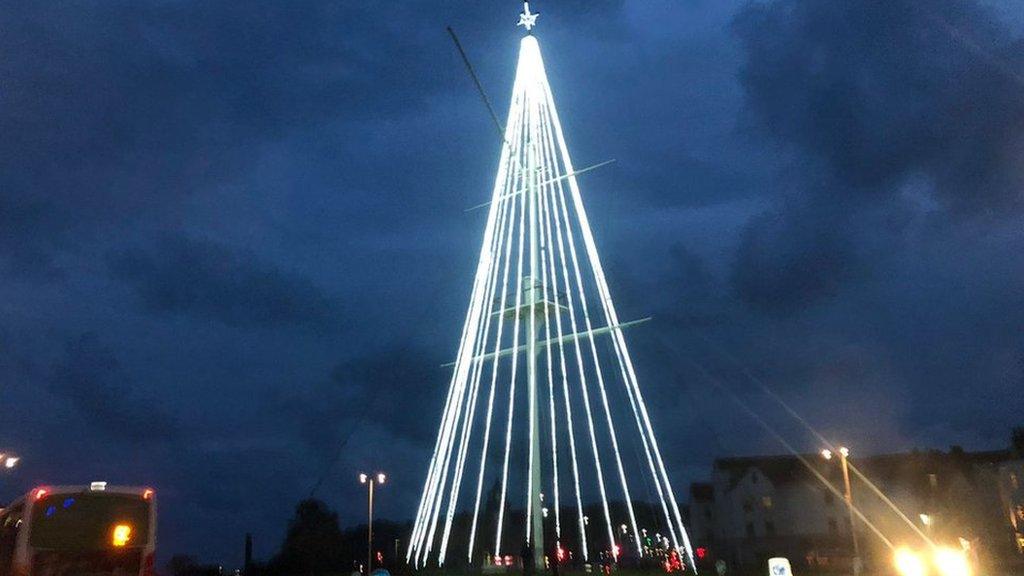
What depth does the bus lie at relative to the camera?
1484 centimetres

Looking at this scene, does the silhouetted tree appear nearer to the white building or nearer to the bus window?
the bus window

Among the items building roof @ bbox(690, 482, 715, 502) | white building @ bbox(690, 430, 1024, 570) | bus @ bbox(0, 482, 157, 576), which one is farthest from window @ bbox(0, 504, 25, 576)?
building roof @ bbox(690, 482, 715, 502)

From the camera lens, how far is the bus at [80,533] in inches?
584

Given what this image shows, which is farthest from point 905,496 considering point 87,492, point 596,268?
point 87,492

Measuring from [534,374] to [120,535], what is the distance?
19960 mm

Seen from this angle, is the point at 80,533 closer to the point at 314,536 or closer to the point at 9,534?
the point at 9,534

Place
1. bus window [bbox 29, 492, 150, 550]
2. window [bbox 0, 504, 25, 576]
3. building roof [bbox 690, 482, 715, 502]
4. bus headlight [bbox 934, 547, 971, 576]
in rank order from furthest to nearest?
1. building roof [bbox 690, 482, 715, 502]
2. bus headlight [bbox 934, 547, 971, 576]
3. window [bbox 0, 504, 25, 576]
4. bus window [bbox 29, 492, 150, 550]

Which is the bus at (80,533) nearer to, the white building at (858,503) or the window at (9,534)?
the window at (9,534)

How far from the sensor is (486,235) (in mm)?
32781

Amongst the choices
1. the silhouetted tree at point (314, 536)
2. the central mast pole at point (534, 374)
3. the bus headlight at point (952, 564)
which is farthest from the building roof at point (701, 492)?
the bus headlight at point (952, 564)

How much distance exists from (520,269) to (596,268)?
3.19 m

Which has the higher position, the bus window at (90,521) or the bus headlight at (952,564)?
the bus window at (90,521)

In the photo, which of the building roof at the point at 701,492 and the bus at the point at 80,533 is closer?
the bus at the point at 80,533

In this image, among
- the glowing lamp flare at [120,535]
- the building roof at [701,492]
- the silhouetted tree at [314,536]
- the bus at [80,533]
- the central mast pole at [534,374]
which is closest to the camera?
the bus at [80,533]
